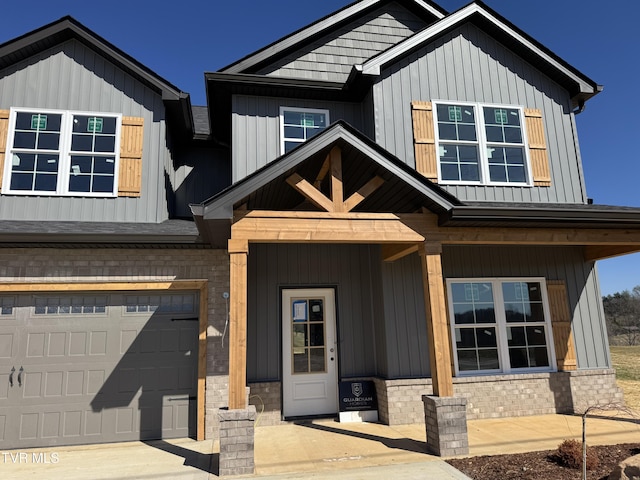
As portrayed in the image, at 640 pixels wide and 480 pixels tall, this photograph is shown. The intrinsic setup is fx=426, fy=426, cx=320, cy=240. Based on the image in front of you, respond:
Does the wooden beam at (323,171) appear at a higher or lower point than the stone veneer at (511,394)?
higher

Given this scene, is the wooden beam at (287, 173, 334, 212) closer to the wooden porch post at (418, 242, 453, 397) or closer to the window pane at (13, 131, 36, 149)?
the wooden porch post at (418, 242, 453, 397)

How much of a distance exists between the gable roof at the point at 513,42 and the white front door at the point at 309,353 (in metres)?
4.83

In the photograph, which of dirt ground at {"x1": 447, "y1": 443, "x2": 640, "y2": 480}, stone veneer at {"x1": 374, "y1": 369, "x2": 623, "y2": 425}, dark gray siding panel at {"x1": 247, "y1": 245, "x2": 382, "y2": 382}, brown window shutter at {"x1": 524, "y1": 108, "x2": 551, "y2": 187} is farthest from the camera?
brown window shutter at {"x1": 524, "y1": 108, "x2": 551, "y2": 187}

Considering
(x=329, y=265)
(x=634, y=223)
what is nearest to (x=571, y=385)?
(x=634, y=223)

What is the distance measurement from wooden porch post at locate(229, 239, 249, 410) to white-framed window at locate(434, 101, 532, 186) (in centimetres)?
444

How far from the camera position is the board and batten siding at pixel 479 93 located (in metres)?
8.05

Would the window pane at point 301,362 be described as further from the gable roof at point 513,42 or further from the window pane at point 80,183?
the gable roof at point 513,42

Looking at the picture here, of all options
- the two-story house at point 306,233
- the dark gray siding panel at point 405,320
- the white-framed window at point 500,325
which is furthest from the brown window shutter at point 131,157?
the white-framed window at point 500,325

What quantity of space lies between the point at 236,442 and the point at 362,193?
3.54m

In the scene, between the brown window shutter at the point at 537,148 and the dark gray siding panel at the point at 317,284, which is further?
the brown window shutter at the point at 537,148

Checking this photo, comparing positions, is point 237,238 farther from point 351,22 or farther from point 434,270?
point 351,22

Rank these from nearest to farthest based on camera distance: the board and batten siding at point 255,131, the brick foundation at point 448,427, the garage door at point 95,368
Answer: the brick foundation at point 448,427
the garage door at point 95,368
the board and batten siding at point 255,131

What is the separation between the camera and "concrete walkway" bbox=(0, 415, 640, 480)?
5066 mm

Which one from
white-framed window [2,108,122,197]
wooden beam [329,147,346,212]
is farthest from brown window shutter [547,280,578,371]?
white-framed window [2,108,122,197]
